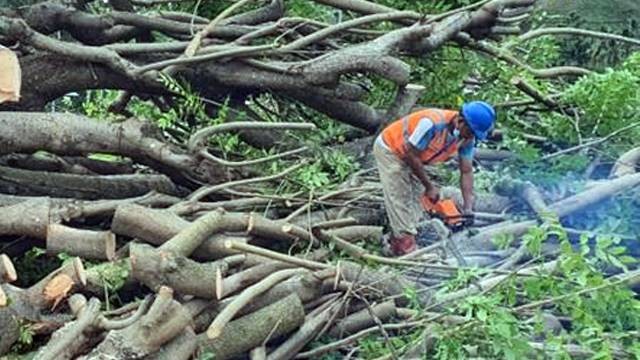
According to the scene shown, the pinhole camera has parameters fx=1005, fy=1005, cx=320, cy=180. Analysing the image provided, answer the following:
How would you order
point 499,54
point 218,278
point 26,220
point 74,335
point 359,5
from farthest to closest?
1. point 499,54
2. point 359,5
3. point 26,220
4. point 218,278
5. point 74,335

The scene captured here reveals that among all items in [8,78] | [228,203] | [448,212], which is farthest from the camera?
[448,212]

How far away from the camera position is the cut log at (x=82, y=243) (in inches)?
150

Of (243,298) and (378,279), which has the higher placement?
(243,298)

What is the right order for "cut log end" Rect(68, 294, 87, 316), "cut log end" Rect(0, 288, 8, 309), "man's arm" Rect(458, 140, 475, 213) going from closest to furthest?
"cut log end" Rect(0, 288, 8, 309)
"cut log end" Rect(68, 294, 87, 316)
"man's arm" Rect(458, 140, 475, 213)

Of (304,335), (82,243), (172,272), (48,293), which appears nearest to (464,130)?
(304,335)

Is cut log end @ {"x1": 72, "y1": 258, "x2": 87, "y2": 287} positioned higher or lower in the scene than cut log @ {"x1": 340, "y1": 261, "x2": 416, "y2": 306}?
higher

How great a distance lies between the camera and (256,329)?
371cm

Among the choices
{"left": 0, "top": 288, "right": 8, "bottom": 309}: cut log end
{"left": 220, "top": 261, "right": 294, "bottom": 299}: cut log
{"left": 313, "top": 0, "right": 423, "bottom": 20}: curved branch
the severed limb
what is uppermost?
{"left": 313, "top": 0, "right": 423, "bottom": 20}: curved branch

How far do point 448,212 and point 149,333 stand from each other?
195 cm

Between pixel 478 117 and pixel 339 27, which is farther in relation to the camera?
pixel 339 27

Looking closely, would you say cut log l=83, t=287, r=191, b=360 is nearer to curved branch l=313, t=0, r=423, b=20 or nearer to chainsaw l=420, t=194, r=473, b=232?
chainsaw l=420, t=194, r=473, b=232

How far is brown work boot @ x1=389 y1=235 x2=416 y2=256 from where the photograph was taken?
15.7 feet

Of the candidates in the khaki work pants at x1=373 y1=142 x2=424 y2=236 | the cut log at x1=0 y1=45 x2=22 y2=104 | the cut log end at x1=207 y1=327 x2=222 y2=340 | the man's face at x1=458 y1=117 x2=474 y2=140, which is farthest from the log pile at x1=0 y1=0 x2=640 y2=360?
the man's face at x1=458 y1=117 x2=474 y2=140

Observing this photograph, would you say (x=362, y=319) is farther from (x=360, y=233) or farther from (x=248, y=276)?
(x=360, y=233)
